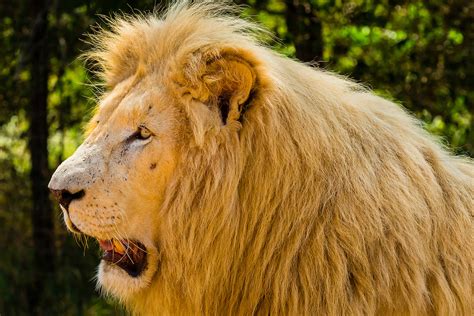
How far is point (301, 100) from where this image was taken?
2.96m

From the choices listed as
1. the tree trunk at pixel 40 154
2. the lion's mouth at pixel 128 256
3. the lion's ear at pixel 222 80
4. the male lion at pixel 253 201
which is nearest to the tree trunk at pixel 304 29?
the tree trunk at pixel 40 154

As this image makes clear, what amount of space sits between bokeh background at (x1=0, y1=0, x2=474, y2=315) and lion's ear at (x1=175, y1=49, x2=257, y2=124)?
1.87 metres

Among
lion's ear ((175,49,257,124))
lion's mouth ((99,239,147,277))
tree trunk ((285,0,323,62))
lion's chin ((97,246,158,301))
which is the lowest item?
tree trunk ((285,0,323,62))

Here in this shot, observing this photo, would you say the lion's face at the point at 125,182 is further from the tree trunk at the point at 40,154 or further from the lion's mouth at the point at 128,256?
the tree trunk at the point at 40,154

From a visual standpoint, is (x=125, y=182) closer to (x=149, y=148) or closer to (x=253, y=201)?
(x=149, y=148)

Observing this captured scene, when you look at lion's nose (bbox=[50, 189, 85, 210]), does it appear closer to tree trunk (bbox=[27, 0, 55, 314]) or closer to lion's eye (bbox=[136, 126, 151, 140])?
lion's eye (bbox=[136, 126, 151, 140])

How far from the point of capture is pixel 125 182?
285 centimetres

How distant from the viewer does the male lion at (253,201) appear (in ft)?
9.34

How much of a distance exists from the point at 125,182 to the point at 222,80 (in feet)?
1.41

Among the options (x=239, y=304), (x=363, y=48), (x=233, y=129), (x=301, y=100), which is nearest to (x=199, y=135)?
(x=233, y=129)

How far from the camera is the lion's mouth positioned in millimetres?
2963

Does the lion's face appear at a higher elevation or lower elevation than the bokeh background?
higher

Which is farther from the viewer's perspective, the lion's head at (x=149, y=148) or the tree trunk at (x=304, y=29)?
the tree trunk at (x=304, y=29)

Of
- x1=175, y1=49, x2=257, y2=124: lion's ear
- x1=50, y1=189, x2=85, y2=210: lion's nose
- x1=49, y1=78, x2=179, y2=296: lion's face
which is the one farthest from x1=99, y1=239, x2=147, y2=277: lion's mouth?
x1=175, y1=49, x2=257, y2=124: lion's ear
